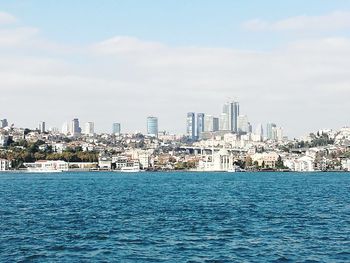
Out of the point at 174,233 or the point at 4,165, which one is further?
the point at 4,165

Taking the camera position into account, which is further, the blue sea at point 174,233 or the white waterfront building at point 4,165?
the white waterfront building at point 4,165

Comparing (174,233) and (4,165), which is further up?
(4,165)

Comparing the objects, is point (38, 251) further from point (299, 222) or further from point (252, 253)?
point (299, 222)

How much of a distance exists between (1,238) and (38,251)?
3519 millimetres

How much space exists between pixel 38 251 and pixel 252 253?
7539mm

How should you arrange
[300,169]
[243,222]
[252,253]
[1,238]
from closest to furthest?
1. [252,253]
2. [1,238]
3. [243,222]
4. [300,169]

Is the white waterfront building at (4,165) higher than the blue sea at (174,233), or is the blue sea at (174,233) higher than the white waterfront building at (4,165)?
the white waterfront building at (4,165)

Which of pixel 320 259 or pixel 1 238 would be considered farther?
pixel 1 238

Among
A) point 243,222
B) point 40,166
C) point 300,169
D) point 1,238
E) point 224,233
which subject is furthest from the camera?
point 300,169

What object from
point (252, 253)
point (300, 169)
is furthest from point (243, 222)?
point (300, 169)

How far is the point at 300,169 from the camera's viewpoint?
19662 centimetres

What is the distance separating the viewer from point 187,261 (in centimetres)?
2267

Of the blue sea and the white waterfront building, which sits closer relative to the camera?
the blue sea

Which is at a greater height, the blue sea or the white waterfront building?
the white waterfront building
